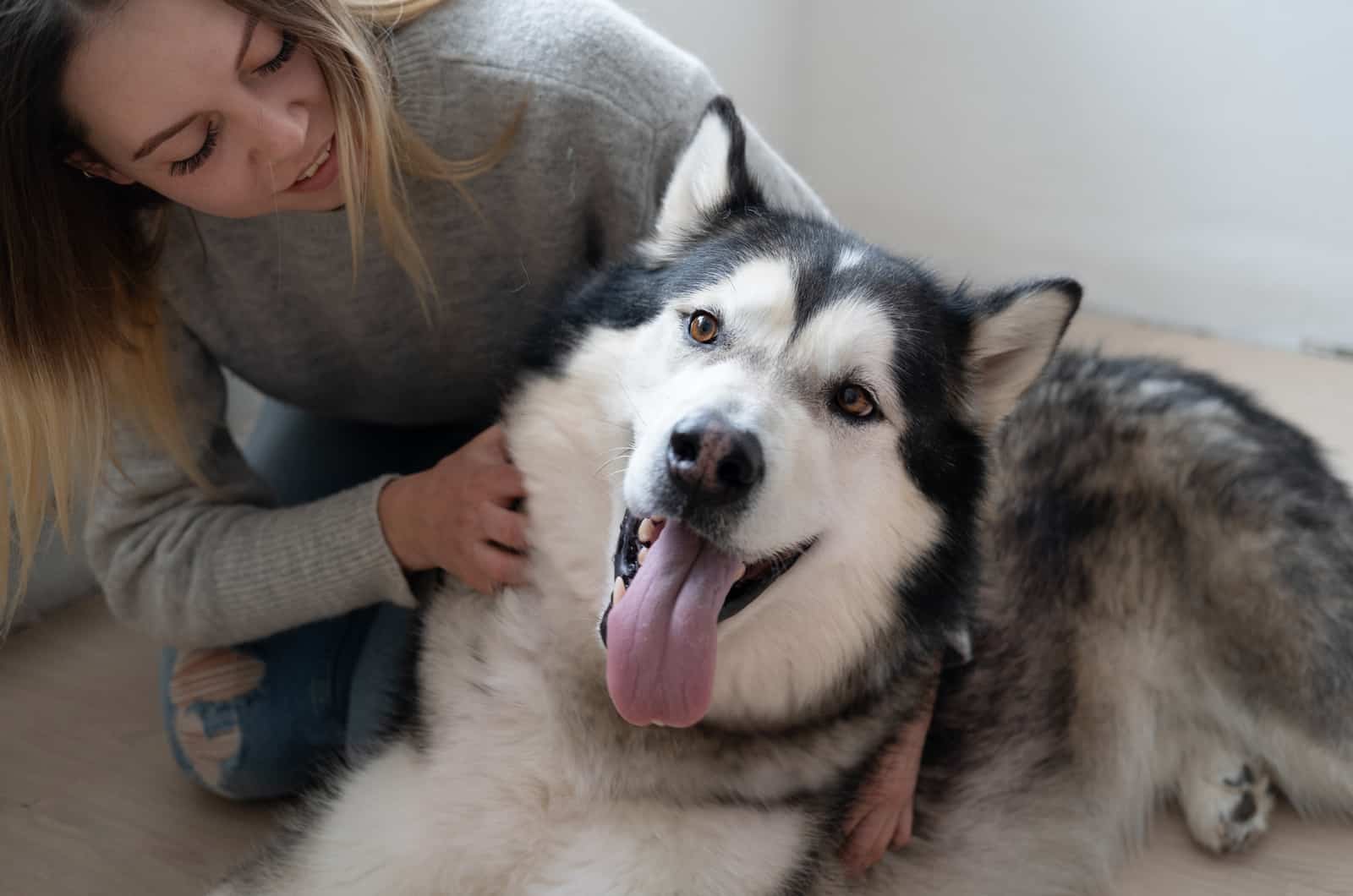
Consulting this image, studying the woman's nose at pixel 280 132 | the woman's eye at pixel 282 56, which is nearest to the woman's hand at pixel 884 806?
the woman's nose at pixel 280 132

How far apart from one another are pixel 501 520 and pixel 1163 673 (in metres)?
1.47

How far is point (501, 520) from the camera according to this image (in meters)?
1.73

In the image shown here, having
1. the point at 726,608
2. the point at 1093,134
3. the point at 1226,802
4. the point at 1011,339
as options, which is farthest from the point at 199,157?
the point at 1093,134

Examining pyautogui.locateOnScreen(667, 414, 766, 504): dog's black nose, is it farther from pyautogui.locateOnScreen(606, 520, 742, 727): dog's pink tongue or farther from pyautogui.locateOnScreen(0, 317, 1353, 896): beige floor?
pyautogui.locateOnScreen(0, 317, 1353, 896): beige floor

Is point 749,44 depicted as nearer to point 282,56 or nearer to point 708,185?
point 708,185

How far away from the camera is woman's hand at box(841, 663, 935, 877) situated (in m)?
1.81

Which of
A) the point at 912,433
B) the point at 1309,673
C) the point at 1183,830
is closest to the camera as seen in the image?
the point at 912,433

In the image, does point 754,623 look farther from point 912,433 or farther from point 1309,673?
point 1309,673

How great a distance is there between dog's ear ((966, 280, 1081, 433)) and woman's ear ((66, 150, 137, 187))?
4.53 ft

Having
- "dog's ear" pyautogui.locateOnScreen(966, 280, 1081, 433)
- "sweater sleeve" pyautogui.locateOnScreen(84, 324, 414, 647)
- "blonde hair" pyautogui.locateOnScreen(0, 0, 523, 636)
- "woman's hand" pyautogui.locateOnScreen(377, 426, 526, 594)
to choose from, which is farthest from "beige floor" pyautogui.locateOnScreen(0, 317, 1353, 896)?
"dog's ear" pyautogui.locateOnScreen(966, 280, 1081, 433)

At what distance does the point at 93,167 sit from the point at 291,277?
45 centimetres

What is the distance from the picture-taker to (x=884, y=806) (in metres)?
1.83

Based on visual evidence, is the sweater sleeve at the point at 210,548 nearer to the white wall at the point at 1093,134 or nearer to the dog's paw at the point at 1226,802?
the dog's paw at the point at 1226,802

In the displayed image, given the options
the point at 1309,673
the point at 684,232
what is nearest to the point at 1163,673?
the point at 1309,673
